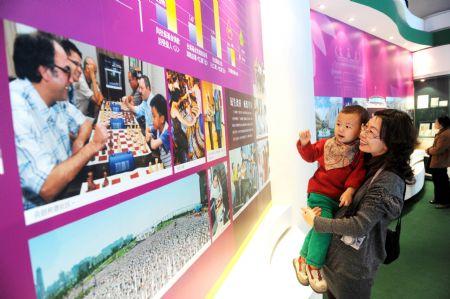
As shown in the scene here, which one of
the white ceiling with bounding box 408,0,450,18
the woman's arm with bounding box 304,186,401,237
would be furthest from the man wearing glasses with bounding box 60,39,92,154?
the white ceiling with bounding box 408,0,450,18

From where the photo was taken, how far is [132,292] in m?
0.98

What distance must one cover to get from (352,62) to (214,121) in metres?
5.47

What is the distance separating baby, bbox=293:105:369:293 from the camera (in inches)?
67.8

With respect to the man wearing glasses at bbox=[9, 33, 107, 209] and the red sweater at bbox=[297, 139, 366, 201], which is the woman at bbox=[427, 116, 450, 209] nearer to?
the red sweater at bbox=[297, 139, 366, 201]

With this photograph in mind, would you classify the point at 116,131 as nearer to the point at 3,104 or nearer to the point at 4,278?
the point at 3,104

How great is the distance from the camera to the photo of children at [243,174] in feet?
7.29

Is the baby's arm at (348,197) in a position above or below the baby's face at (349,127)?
below

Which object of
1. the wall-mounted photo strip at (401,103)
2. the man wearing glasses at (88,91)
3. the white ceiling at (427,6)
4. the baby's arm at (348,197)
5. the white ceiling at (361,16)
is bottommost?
the baby's arm at (348,197)

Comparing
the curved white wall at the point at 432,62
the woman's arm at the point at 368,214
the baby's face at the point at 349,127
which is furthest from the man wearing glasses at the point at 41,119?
the curved white wall at the point at 432,62

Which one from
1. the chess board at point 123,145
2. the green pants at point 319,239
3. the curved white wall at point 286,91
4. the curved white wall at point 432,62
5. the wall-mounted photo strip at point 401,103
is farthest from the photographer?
the curved white wall at point 432,62

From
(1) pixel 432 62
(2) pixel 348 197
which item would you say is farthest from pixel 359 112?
(1) pixel 432 62

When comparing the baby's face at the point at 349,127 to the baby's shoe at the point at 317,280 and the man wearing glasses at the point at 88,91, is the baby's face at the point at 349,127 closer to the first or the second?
the baby's shoe at the point at 317,280

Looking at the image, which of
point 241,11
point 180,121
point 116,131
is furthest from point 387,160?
point 241,11

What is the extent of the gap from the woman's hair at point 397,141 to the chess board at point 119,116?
4.24ft
